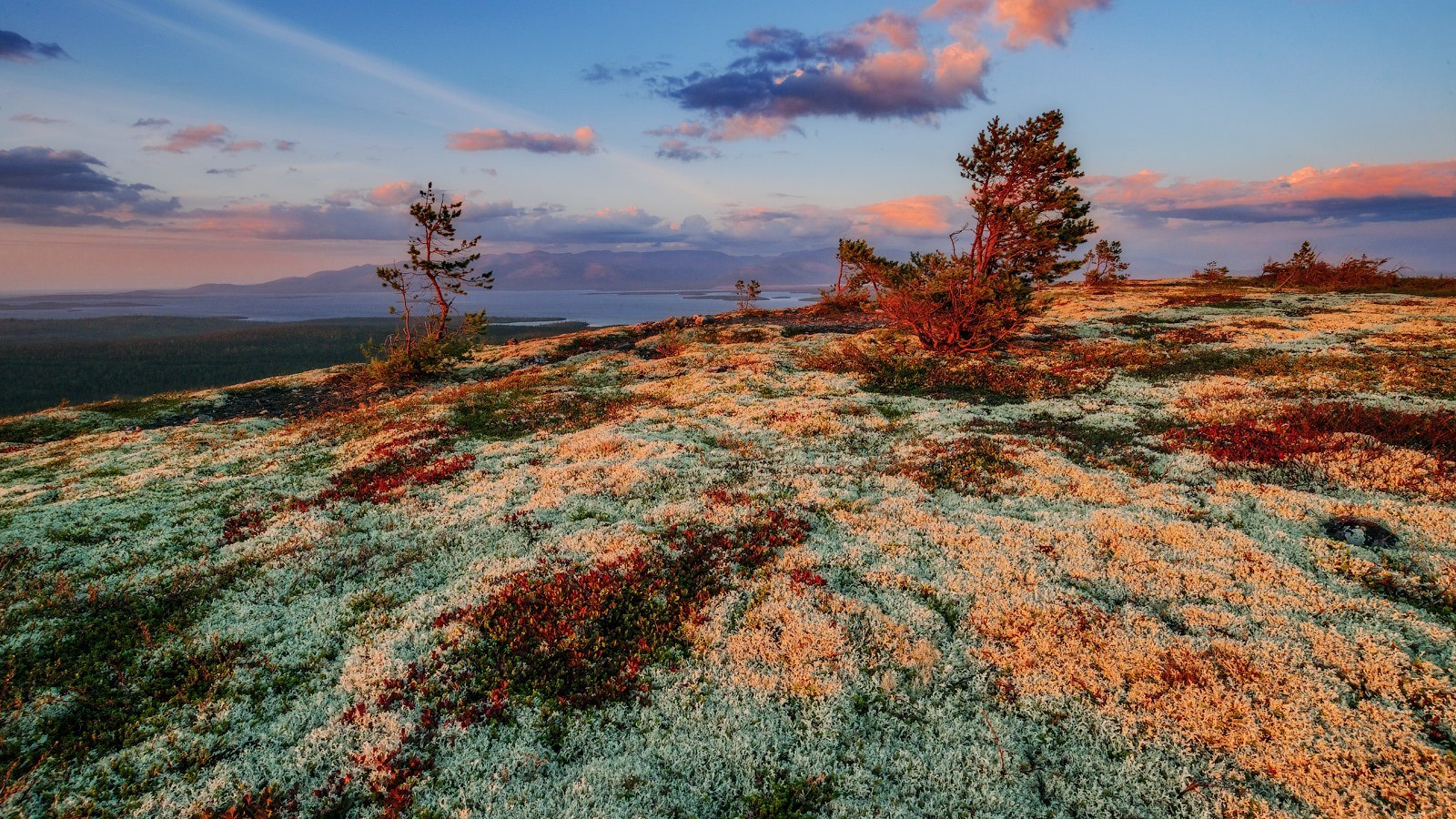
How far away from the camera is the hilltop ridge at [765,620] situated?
6.95m

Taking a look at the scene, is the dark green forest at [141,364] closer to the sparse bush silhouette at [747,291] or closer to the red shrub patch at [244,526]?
the sparse bush silhouette at [747,291]

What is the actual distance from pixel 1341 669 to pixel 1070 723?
4135 millimetres

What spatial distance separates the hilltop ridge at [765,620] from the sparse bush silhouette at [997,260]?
41.3 ft

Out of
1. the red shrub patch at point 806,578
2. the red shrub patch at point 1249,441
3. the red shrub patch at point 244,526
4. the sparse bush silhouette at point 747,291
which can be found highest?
the sparse bush silhouette at point 747,291

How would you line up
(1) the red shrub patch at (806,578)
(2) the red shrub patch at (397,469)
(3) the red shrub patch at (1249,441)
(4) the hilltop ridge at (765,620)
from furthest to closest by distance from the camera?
(2) the red shrub patch at (397,469) < (3) the red shrub patch at (1249,441) < (1) the red shrub patch at (806,578) < (4) the hilltop ridge at (765,620)

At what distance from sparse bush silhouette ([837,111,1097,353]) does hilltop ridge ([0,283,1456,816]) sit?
12.6 metres

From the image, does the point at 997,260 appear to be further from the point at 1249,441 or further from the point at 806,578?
A: the point at 806,578

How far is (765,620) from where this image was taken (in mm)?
9914

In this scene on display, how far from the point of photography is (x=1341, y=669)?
26.1 ft

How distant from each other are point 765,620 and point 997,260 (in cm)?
3745

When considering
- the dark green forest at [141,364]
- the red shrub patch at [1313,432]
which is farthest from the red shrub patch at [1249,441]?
the dark green forest at [141,364]

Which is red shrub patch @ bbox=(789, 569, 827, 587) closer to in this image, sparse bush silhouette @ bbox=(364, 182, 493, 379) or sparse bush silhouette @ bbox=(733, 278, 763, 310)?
sparse bush silhouette @ bbox=(364, 182, 493, 379)

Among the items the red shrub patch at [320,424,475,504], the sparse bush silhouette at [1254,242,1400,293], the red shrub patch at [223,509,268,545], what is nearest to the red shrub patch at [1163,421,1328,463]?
the red shrub patch at [320,424,475,504]

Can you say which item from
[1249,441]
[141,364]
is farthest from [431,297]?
[141,364]
